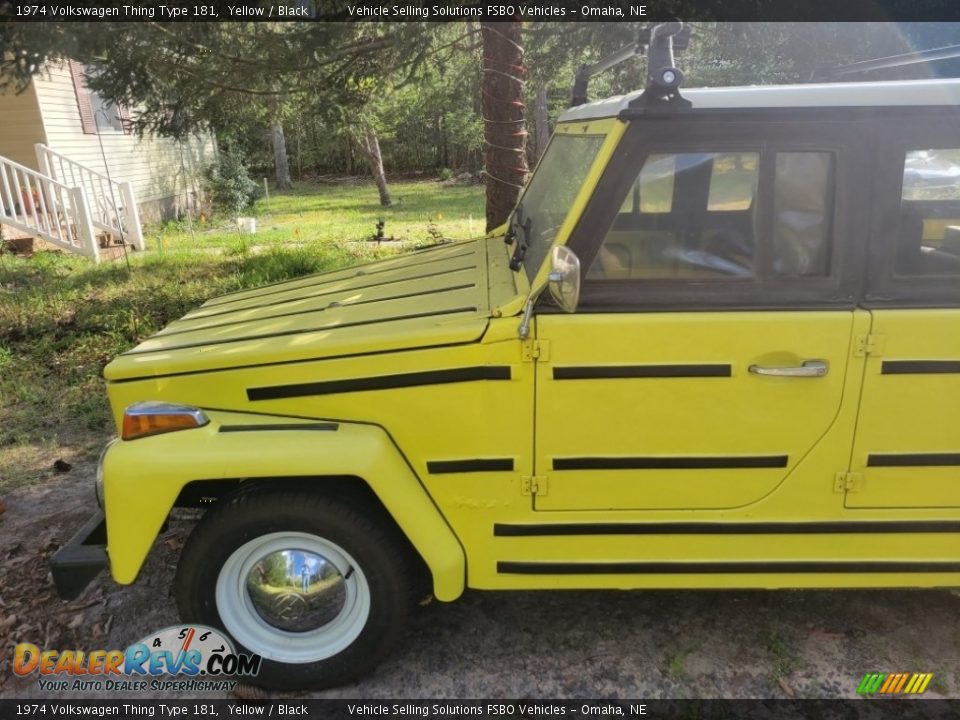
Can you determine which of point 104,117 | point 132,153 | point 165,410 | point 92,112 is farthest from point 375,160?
point 165,410

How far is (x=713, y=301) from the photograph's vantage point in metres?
2.27

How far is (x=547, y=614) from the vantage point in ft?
9.69

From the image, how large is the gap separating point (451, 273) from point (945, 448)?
1.98m

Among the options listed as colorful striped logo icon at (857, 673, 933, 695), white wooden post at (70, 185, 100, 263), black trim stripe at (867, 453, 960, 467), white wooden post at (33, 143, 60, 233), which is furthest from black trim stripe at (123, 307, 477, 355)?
white wooden post at (33, 143, 60, 233)

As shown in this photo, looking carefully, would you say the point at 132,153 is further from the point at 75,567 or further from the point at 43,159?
the point at 75,567

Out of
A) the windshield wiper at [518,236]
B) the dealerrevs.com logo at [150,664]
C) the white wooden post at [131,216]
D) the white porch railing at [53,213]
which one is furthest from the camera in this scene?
the white wooden post at [131,216]

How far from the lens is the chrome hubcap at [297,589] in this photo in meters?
2.50

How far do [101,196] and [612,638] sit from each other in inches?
465

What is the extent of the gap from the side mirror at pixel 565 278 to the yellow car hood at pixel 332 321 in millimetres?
283

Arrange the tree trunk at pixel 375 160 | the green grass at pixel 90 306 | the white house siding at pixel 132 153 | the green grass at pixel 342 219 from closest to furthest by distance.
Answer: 1. the green grass at pixel 90 306
2. the white house siding at pixel 132 153
3. the green grass at pixel 342 219
4. the tree trunk at pixel 375 160

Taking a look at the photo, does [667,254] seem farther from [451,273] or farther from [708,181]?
[451,273]

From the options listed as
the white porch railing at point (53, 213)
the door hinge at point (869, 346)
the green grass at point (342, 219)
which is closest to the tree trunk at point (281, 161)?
the green grass at point (342, 219)

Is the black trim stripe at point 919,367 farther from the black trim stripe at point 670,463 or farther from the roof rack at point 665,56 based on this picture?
the roof rack at point 665,56

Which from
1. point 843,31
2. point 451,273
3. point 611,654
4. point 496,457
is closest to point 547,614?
point 611,654
